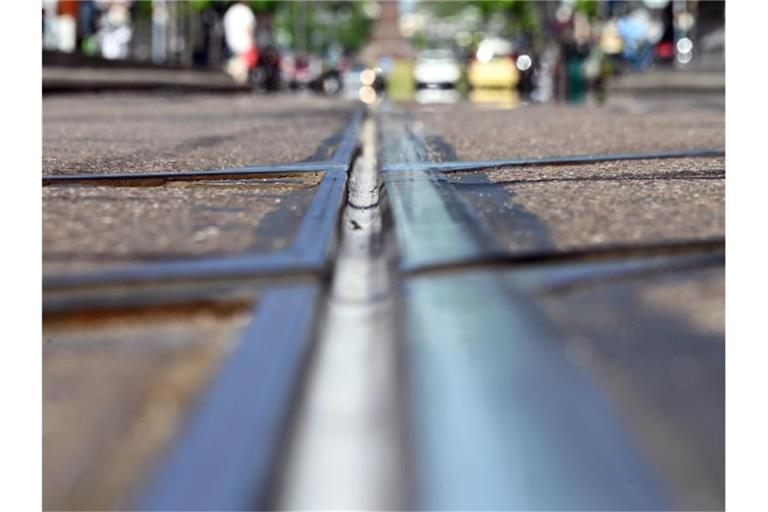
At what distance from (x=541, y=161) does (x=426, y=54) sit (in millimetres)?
29452

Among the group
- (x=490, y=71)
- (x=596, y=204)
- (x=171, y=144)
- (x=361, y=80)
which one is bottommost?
(x=596, y=204)

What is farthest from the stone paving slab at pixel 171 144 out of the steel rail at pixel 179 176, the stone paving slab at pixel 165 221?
the stone paving slab at pixel 165 221

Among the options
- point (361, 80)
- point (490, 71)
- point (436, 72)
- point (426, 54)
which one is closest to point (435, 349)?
point (490, 71)

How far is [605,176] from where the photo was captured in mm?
1487

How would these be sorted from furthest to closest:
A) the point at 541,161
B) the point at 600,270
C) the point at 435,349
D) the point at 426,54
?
the point at 426,54 → the point at 541,161 → the point at 600,270 → the point at 435,349

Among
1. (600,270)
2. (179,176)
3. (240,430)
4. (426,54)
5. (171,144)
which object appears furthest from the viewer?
(426,54)

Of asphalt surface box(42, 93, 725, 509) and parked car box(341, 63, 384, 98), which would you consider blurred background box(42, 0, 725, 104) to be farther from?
asphalt surface box(42, 93, 725, 509)

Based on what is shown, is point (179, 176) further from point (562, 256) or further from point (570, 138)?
point (570, 138)

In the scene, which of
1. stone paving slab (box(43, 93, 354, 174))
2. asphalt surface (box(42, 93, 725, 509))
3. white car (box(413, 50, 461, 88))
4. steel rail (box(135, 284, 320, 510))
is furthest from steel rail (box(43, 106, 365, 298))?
white car (box(413, 50, 461, 88))

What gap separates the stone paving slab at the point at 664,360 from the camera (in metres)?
0.43

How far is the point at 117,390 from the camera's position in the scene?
0.48 meters

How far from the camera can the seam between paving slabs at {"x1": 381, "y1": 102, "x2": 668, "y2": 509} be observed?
424 millimetres

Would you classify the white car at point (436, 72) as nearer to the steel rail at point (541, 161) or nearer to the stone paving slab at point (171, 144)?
the stone paving slab at point (171, 144)
